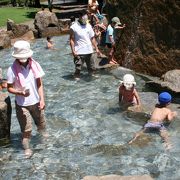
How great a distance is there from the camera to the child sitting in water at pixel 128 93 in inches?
366

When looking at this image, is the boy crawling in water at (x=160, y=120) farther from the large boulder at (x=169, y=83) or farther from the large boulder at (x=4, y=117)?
the large boulder at (x=4, y=117)

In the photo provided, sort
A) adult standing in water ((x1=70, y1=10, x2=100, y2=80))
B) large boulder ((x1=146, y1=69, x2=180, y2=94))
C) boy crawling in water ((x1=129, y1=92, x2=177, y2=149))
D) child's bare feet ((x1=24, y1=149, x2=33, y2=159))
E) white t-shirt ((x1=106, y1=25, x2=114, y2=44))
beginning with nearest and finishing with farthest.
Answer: child's bare feet ((x1=24, y1=149, x2=33, y2=159)) < boy crawling in water ((x1=129, y1=92, x2=177, y2=149)) < large boulder ((x1=146, y1=69, x2=180, y2=94)) < adult standing in water ((x1=70, y1=10, x2=100, y2=80)) < white t-shirt ((x1=106, y1=25, x2=114, y2=44))

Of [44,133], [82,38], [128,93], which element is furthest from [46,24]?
[44,133]

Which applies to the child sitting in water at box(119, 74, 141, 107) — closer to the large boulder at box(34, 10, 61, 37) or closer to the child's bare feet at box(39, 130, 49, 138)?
the child's bare feet at box(39, 130, 49, 138)

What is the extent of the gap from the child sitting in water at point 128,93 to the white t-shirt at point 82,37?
92.4 inches

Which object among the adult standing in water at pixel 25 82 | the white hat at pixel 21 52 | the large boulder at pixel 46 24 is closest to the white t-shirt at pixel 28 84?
the adult standing in water at pixel 25 82

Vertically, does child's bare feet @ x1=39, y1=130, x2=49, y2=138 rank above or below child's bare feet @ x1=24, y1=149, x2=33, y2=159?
above

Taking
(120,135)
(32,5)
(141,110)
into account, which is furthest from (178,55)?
(32,5)

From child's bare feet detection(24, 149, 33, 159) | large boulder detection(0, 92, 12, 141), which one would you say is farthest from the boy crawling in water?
large boulder detection(0, 92, 12, 141)

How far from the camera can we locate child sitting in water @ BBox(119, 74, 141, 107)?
9297 mm

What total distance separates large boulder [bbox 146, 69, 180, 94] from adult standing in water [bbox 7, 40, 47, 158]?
400 cm

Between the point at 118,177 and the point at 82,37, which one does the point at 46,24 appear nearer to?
the point at 82,37

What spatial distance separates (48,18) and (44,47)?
14.0 ft

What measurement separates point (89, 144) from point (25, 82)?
1848 millimetres
